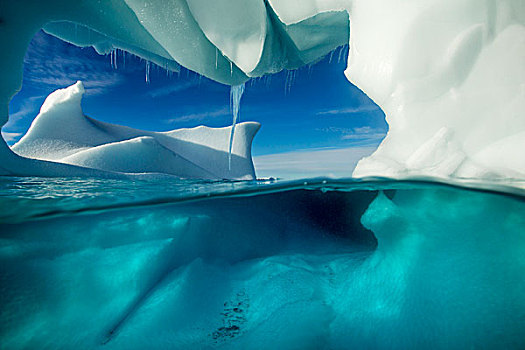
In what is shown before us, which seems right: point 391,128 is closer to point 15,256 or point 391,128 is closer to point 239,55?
→ point 239,55

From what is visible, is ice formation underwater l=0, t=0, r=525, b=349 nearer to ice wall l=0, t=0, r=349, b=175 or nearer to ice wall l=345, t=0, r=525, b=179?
ice wall l=345, t=0, r=525, b=179

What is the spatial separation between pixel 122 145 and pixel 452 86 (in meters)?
9.34

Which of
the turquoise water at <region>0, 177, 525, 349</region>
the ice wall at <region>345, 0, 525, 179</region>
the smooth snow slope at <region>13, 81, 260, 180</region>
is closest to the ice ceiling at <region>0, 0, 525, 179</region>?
the ice wall at <region>345, 0, 525, 179</region>

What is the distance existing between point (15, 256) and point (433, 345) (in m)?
3.61

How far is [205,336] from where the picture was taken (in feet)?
→ 7.49

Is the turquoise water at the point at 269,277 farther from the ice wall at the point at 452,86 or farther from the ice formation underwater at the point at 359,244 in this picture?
the ice wall at the point at 452,86

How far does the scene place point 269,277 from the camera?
2.71 meters

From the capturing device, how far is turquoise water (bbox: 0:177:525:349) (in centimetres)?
225

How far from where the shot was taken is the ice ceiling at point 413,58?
3.29 meters

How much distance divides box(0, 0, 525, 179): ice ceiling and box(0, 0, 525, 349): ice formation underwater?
0.02 m

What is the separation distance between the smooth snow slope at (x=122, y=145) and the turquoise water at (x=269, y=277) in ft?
21.9

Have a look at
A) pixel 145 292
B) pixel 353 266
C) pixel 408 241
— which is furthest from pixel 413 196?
pixel 145 292

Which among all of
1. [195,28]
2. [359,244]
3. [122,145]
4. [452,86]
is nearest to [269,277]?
[359,244]

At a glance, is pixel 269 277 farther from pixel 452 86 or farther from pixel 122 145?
pixel 122 145
